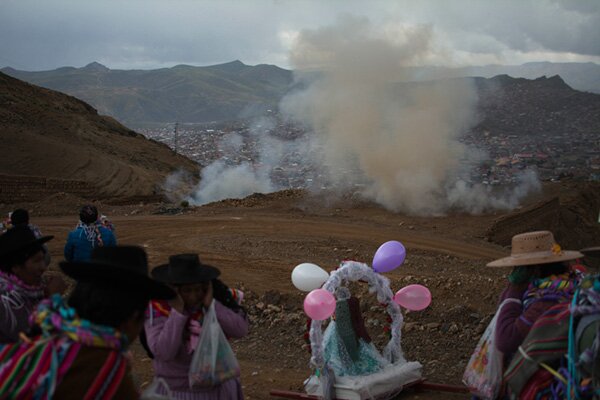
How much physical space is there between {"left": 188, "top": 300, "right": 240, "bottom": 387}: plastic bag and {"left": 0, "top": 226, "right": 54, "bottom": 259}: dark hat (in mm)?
1347

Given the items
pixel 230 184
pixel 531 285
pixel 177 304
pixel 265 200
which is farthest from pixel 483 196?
pixel 177 304

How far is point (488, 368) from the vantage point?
160 inches

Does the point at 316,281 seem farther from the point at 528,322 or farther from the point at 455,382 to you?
the point at 528,322

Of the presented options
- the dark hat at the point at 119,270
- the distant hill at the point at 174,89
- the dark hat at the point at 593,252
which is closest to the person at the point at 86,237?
the dark hat at the point at 119,270

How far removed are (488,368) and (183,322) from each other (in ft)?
6.48

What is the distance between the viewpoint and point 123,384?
102 inches

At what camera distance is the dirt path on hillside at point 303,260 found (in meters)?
7.61

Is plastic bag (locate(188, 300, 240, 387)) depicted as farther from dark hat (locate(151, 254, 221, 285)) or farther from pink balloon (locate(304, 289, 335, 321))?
pink balloon (locate(304, 289, 335, 321))

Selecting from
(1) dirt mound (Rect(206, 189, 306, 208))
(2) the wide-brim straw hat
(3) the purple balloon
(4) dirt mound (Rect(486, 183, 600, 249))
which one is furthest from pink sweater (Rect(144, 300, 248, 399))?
(1) dirt mound (Rect(206, 189, 306, 208))

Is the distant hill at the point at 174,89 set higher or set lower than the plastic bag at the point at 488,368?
higher

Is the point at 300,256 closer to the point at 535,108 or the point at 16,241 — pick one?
the point at 16,241

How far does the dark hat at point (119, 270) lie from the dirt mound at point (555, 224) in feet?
50.7

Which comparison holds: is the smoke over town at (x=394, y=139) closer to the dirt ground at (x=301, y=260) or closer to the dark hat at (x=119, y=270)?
the dirt ground at (x=301, y=260)

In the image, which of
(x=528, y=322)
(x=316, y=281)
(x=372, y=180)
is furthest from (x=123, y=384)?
(x=372, y=180)
